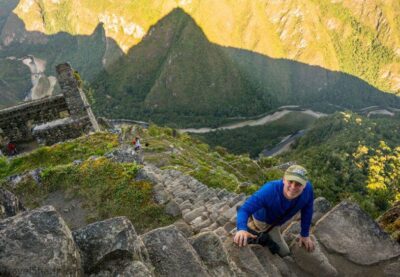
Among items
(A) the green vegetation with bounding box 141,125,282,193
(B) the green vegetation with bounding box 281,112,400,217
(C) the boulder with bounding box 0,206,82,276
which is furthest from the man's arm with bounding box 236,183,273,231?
(B) the green vegetation with bounding box 281,112,400,217

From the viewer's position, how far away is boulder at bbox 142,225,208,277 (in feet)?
16.7

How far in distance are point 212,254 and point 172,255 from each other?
808mm

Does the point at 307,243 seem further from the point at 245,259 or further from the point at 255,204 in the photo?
the point at 255,204

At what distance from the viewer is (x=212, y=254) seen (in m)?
5.72

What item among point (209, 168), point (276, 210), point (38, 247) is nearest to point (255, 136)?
point (209, 168)

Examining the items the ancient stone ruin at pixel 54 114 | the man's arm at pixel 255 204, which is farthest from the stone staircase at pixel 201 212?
the ancient stone ruin at pixel 54 114

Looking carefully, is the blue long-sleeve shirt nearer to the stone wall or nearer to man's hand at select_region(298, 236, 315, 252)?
man's hand at select_region(298, 236, 315, 252)

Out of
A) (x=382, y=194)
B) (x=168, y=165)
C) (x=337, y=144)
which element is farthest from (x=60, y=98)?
(x=337, y=144)

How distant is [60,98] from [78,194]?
12.2 m

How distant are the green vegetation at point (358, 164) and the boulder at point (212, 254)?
5583cm

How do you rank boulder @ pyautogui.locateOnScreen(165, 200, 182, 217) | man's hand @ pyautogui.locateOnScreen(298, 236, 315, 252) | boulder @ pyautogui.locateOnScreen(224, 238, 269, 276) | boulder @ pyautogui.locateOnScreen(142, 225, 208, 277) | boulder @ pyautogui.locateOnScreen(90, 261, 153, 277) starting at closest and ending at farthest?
boulder @ pyautogui.locateOnScreen(90, 261, 153, 277)
boulder @ pyautogui.locateOnScreen(142, 225, 208, 277)
boulder @ pyautogui.locateOnScreen(224, 238, 269, 276)
man's hand @ pyautogui.locateOnScreen(298, 236, 315, 252)
boulder @ pyautogui.locateOnScreen(165, 200, 182, 217)

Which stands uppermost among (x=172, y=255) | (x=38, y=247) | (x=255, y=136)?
(x=38, y=247)

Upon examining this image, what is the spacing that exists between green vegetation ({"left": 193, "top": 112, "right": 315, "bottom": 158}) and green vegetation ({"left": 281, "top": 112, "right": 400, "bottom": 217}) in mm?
21656

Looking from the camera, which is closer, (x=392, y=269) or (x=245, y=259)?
(x=245, y=259)
